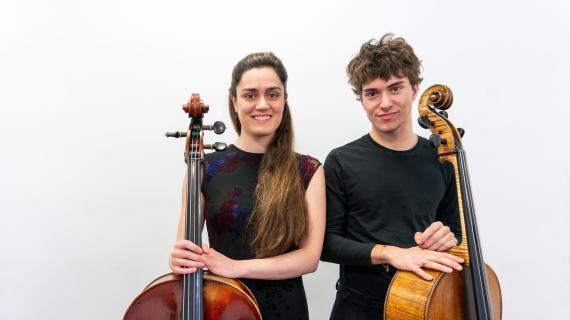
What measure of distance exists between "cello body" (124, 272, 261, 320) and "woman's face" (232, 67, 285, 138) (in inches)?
20.1

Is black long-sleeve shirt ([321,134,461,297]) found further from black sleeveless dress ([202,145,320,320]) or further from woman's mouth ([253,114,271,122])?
woman's mouth ([253,114,271,122])

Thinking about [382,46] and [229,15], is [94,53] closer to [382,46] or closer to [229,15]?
[229,15]

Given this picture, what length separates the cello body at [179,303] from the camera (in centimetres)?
100

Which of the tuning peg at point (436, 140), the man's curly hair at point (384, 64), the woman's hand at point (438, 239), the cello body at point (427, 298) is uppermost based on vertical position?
the man's curly hair at point (384, 64)

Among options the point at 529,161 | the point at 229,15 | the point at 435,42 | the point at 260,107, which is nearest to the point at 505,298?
the point at 529,161

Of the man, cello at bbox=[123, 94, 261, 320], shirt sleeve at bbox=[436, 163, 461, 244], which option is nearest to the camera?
cello at bbox=[123, 94, 261, 320]

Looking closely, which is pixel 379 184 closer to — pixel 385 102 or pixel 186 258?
pixel 385 102

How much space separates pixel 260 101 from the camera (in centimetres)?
129

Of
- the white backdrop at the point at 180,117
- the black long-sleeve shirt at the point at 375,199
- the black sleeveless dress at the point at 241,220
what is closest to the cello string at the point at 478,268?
the black long-sleeve shirt at the point at 375,199

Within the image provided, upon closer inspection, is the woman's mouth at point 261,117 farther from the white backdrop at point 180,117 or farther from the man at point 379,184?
the white backdrop at point 180,117

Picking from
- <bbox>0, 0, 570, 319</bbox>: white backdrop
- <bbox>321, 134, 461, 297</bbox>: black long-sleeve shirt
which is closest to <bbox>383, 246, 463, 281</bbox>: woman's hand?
<bbox>321, 134, 461, 297</bbox>: black long-sleeve shirt

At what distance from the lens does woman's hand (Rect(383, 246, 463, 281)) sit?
1.05 metres

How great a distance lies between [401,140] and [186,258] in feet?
2.65

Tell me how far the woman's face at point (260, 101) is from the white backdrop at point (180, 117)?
534 millimetres
